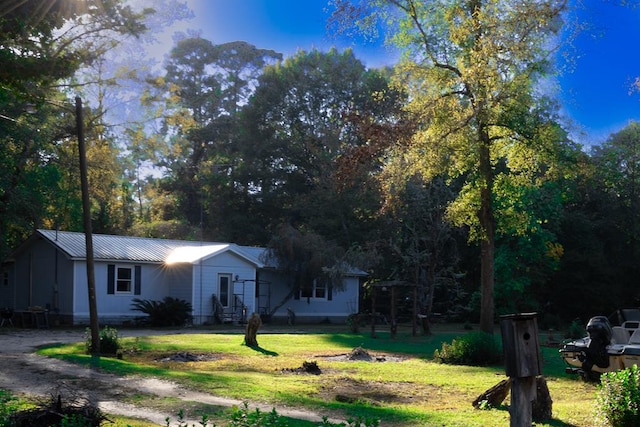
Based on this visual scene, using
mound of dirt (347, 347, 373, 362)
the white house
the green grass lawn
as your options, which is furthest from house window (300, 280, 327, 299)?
mound of dirt (347, 347, 373, 362)

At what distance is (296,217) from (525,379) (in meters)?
42.1

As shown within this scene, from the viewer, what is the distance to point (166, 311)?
1315 inches

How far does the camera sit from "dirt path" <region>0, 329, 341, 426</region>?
10.2m

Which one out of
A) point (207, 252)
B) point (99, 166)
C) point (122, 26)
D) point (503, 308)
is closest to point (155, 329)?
point (207, 252)

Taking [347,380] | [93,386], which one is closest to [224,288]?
[347,380]

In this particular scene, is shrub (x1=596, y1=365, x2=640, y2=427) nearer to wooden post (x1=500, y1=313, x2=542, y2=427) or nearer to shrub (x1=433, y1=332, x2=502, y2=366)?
wooden post (x1=500, y1=313, x2=542, y2=427)

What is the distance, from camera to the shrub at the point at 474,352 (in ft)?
58.9

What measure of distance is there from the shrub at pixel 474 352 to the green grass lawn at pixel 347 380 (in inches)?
25.7

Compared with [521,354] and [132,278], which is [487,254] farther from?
[132,278]

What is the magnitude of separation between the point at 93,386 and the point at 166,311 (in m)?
21.1

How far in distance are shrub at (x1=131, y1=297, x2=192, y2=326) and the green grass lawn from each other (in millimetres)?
9898

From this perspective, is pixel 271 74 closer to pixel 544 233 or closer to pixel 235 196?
pixel 235 196

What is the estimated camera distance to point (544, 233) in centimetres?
3678

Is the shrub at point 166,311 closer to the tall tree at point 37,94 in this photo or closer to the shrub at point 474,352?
the tall tree at point 37,94
